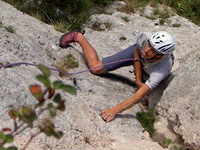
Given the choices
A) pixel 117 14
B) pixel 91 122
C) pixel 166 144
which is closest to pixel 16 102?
pixel 91 122

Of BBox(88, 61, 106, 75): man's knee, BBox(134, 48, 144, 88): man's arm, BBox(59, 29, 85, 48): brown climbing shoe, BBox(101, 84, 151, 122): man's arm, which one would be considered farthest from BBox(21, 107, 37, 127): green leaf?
BBox(59, 29, 85, 48): brown climbing shoe

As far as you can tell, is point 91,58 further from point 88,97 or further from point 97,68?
point 88,97

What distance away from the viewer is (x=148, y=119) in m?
5.79

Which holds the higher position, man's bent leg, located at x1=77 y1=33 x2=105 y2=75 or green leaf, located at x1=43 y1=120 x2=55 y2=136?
green leaf, located at x1=43 y1=120 x2=55 y2=136

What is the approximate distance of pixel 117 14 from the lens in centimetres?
1108

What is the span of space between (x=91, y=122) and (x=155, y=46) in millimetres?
1726

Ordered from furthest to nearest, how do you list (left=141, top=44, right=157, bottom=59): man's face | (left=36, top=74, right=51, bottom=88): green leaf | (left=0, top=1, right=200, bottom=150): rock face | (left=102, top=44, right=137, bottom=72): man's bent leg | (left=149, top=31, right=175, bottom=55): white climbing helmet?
(left=102, top=44, right=137, bottom=72): man's bent leg < (left=141, top=44, right=157, bottom=59): man's face < (left=149, top=31, right=175, bottom=55): white climbing helmet < (left=0, top=1, right=200, bottom=150): rock face < (left=36, top=74, right=51, bottom=88): green leaf

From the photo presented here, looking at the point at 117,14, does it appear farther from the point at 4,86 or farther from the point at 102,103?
the point at 4,86

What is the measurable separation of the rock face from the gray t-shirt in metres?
0.21

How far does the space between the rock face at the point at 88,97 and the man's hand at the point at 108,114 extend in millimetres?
93

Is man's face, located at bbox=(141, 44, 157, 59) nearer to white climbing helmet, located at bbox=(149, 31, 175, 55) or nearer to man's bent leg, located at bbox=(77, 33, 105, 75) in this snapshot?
white climbing helmet, located at bbox=(149, 31, 175, 55)

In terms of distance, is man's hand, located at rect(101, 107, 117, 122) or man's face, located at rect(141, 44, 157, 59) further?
man's face, located at rect(141, 44, 157, 59)

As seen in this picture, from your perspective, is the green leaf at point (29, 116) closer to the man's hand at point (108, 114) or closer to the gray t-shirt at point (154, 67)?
the man's hand at point (108, 114)

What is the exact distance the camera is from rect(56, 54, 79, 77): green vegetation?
657cm
